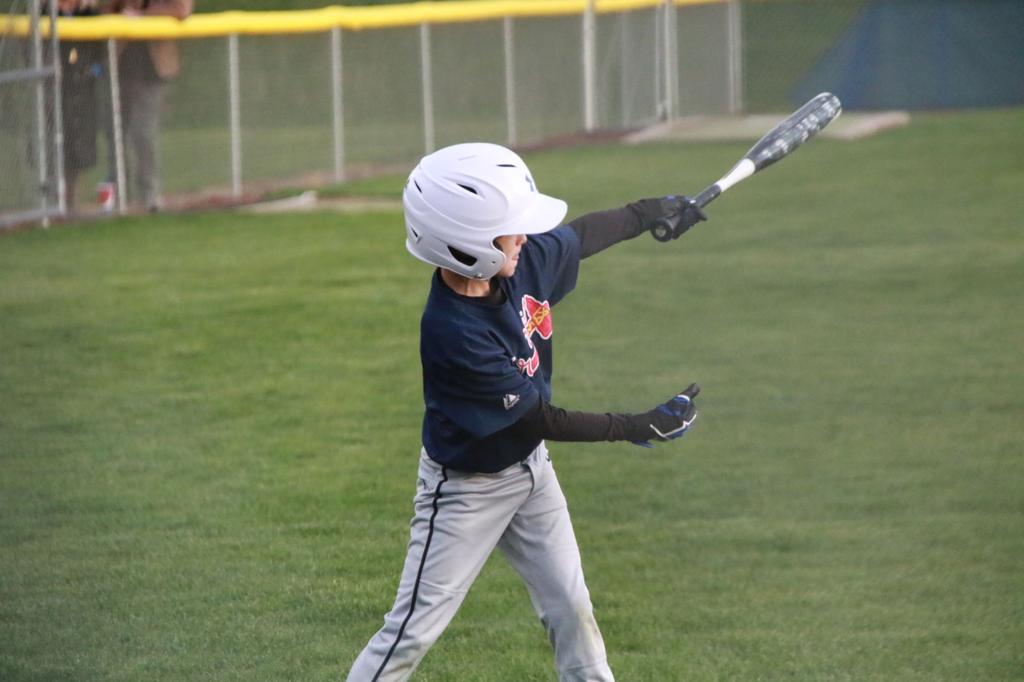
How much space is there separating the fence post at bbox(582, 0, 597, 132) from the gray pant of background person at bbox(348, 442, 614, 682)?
14.9 metres

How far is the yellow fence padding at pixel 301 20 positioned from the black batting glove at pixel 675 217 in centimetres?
880

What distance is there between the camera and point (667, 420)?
3840 mm

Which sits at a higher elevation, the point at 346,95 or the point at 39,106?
the point at 39,106

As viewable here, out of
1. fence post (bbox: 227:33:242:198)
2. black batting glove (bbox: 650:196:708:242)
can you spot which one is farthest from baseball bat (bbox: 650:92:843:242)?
fence post (bbox: 227:33:242:198)

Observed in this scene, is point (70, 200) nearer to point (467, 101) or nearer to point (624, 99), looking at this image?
point (467, 101)

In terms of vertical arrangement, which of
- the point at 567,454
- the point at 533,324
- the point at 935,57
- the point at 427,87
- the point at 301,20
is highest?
the point at 301,20

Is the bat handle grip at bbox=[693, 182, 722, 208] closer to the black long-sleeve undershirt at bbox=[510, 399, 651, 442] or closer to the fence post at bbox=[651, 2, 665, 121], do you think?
the black long-sleeve undershirt at bbox=[510, 399, 651, 442]

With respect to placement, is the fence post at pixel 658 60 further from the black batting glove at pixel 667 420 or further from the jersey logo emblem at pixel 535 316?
the black batting glove at pixel 667 420

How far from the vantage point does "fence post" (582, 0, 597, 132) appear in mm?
18422

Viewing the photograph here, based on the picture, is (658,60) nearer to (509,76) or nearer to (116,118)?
(509,76)

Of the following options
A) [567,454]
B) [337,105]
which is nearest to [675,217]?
[567,454]

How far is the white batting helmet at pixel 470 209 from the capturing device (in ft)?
12.0

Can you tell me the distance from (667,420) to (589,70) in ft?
49.7

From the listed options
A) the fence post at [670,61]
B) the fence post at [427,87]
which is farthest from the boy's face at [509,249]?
the fence post at [670,61]
